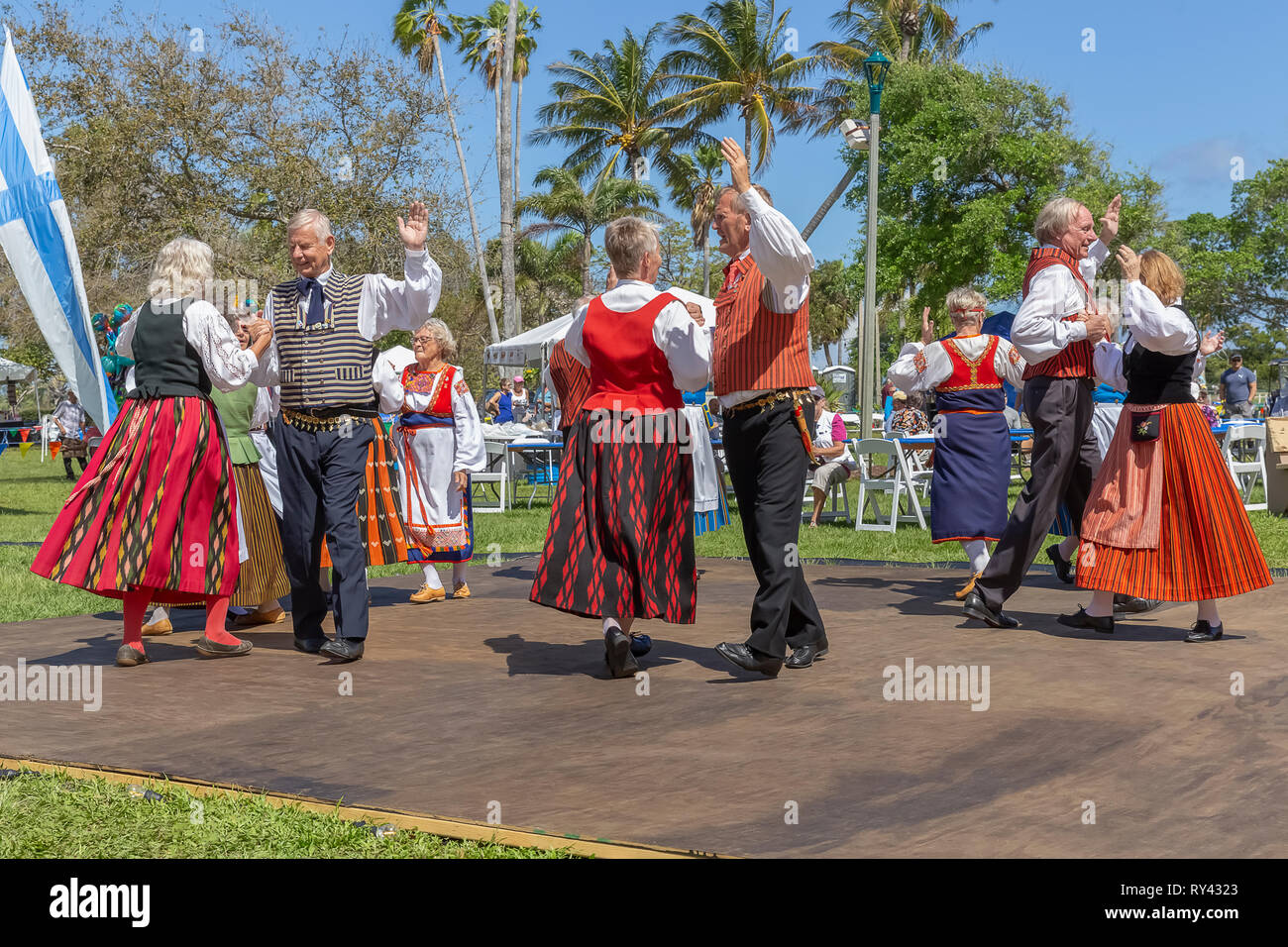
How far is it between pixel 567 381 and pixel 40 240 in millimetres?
3568

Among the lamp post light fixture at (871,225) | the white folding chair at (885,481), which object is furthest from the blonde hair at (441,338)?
the lamp post light fixture at (871,225)

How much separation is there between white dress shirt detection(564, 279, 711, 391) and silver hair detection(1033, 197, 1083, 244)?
2.13m

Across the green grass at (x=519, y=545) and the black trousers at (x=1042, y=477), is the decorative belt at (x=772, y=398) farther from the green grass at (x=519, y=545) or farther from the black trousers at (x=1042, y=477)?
the green grass at (x=519, y=545)

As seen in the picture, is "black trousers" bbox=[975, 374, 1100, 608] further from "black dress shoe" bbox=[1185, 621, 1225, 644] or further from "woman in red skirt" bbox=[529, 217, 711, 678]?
"woman in red skirt" bbox=[529, 217, 711, 678]

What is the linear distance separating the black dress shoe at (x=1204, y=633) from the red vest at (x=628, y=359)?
264 cm

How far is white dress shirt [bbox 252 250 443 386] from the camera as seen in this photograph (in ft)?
18.1

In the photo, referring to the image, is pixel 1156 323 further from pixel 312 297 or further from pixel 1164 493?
pixel 312 297

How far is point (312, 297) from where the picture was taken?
5652mm

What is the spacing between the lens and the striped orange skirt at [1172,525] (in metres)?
5.61

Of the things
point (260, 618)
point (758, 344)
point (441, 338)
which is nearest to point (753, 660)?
point (758, 344)

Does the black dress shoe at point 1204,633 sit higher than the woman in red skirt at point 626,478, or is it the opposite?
the woman in red skirt at point 626,478

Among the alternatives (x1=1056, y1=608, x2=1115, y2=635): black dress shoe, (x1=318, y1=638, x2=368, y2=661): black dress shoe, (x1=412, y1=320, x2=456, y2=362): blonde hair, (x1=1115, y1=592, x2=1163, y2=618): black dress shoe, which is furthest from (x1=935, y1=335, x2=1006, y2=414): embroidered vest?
(x1=318, y1=638, x2=368, y2=661): black dress shoe
